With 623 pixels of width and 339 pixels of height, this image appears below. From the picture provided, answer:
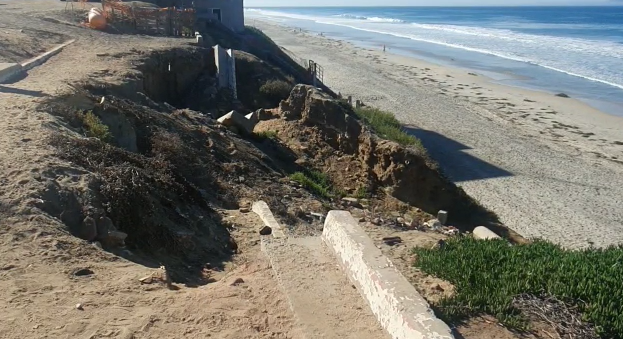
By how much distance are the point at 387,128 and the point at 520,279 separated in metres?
14.0

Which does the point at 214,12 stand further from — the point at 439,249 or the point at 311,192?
the point at 439,249

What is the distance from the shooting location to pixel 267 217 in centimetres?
866

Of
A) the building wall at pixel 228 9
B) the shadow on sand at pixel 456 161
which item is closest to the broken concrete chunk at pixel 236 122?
the shadow on sand at pixel 456 161

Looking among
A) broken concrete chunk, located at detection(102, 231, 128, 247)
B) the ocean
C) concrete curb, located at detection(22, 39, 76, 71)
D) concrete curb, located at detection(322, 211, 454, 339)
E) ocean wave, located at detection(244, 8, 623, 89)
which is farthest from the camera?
ocean wave, located at detection(244, 8, 623, 89)

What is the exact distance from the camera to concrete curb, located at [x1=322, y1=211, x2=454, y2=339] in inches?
174

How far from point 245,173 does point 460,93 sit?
24620mm

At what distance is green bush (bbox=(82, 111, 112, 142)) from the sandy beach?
10.3 m

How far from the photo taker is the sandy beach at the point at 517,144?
16.5 metres

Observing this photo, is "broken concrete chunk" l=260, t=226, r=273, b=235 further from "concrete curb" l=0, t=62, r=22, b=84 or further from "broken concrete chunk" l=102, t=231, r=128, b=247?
"concrete curb" l=0, t=62, r=22, b=84

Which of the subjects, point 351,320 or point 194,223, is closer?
point 351,320

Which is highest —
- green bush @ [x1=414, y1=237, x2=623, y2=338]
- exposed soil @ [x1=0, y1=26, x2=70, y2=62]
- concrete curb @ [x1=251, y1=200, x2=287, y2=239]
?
exposed soil @ [x1=0, y1=26, x2=70, y2=62]

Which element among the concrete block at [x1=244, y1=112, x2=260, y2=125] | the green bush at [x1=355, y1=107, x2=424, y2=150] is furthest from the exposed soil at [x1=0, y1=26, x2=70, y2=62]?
the green bush at [x1=355, y1=107, x2=424, y2=150]

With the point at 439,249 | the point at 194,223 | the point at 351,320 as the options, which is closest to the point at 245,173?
the point at 194,223

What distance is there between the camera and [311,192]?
1238 centimetres
